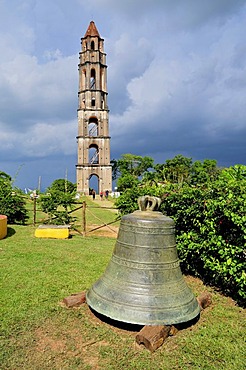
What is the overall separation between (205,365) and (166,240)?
141cm

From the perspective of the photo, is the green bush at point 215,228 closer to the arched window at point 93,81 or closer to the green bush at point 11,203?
the green bush at point 11,203

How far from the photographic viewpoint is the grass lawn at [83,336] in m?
2.98

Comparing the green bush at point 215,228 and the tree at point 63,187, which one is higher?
the tree at point 63,187

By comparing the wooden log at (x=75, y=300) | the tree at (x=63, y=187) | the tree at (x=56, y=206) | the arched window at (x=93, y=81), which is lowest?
the wooden log at (x=75, y=300)

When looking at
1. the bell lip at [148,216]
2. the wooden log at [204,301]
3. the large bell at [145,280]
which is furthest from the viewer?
the wooden log at [204,301]

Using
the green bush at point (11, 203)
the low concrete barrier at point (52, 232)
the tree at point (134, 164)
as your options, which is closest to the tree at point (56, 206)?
the green bush at point (11, 203)

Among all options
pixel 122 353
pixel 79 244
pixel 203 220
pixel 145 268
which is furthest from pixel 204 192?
pixel 79 244

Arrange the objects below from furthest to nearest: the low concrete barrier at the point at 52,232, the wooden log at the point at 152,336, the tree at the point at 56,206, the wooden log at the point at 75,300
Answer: the tree at the point at 56,206, the low concrete barrier at the point at 52,232, the wooden log at the point at 75,300, the wooden log at the point at 152,336

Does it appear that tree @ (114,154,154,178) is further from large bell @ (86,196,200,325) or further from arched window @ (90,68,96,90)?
large bell @ (86,196,200,325)

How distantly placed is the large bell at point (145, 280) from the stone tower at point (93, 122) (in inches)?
1483

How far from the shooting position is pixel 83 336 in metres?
3.43

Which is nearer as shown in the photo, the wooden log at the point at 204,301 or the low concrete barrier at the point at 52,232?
the wooden log at the point at 204,301

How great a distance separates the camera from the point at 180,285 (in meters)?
3.73

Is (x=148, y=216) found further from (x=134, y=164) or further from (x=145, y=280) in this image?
(x=134, y=164)
